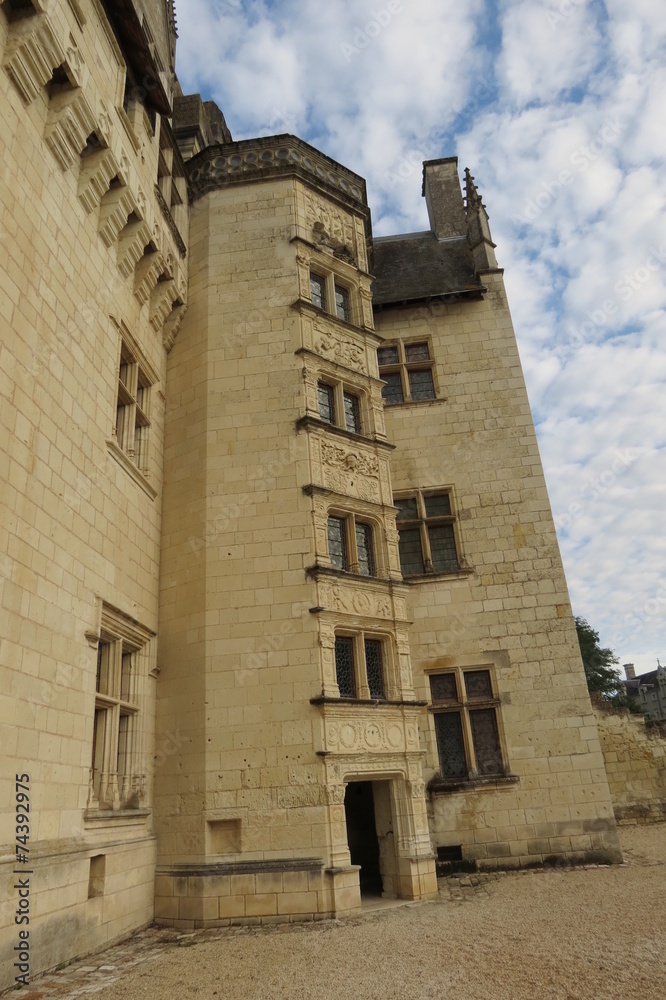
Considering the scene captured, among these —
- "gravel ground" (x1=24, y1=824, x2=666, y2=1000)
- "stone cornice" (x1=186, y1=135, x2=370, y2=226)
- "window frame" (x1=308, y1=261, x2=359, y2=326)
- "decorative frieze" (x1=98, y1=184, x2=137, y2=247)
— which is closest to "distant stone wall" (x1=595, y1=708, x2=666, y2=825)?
"gravel ground" (x1=24, y1=824, x2=666, y2=1000)

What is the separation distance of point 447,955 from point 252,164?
40.1ft

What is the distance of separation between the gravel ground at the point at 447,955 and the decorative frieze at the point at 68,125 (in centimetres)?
854

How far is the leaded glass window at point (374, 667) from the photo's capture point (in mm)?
10031

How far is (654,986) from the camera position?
16.2ft

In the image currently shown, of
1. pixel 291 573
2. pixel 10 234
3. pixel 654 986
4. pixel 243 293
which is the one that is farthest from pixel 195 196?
pixel 654 986

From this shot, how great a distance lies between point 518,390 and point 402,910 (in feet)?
31.3

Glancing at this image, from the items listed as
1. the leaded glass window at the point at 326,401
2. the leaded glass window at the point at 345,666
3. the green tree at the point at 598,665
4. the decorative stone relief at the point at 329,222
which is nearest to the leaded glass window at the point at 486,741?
the leaded glass window at the point at 345,666

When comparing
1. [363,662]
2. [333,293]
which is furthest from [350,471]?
[333,293]

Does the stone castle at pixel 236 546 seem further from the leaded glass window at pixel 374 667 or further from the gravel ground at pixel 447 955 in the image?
the gravel ground at pixel 447 955

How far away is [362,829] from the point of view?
11.7 metres

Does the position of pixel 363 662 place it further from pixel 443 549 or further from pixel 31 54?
pixel 31 54

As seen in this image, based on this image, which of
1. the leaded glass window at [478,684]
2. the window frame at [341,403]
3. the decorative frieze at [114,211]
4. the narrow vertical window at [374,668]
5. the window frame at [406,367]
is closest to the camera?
the decorative frieze at [114,211]

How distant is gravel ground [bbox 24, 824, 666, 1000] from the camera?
5.19 m

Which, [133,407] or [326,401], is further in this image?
[326,401]
